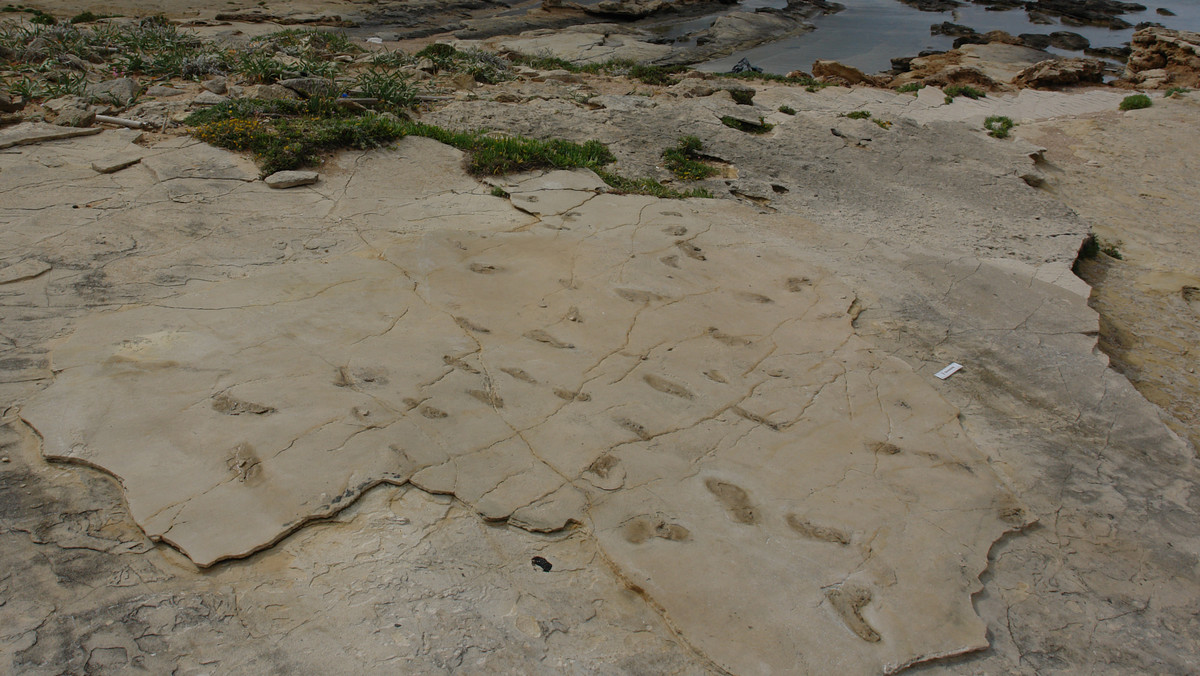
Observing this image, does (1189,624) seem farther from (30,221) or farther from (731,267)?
(30,221)

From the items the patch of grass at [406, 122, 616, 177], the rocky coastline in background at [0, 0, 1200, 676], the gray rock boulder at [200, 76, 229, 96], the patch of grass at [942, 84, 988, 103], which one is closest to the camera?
the rocky coastline in background at [0, 0, 1200, 676]

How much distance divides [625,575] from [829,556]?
0.82 meters

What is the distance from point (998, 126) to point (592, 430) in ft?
24.8

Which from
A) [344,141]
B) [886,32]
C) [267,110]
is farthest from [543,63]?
[886,32]

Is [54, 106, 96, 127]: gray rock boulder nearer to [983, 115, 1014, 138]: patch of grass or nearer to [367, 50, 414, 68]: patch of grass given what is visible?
[367, 50, 414, 68]: patch of grass

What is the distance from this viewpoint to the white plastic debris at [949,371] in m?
4.15

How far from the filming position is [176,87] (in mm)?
7203

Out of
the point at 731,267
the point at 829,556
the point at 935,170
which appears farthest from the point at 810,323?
the point at 935,170

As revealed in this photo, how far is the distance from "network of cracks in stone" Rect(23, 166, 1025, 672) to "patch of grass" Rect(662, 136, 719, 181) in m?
2.00

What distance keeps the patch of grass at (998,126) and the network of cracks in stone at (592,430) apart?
4.84m

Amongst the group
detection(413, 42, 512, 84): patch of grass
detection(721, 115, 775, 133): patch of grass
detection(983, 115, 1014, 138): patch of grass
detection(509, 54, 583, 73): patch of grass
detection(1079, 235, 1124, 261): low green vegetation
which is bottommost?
detection(1079, 235, 1124, 261): low green vegetation

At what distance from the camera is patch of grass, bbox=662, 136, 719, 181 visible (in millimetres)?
6414

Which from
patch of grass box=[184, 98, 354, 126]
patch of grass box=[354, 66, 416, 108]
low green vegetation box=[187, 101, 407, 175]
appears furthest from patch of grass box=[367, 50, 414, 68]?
low green vegetation box=[187, 101, 407, 175]

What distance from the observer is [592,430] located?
3.40m
